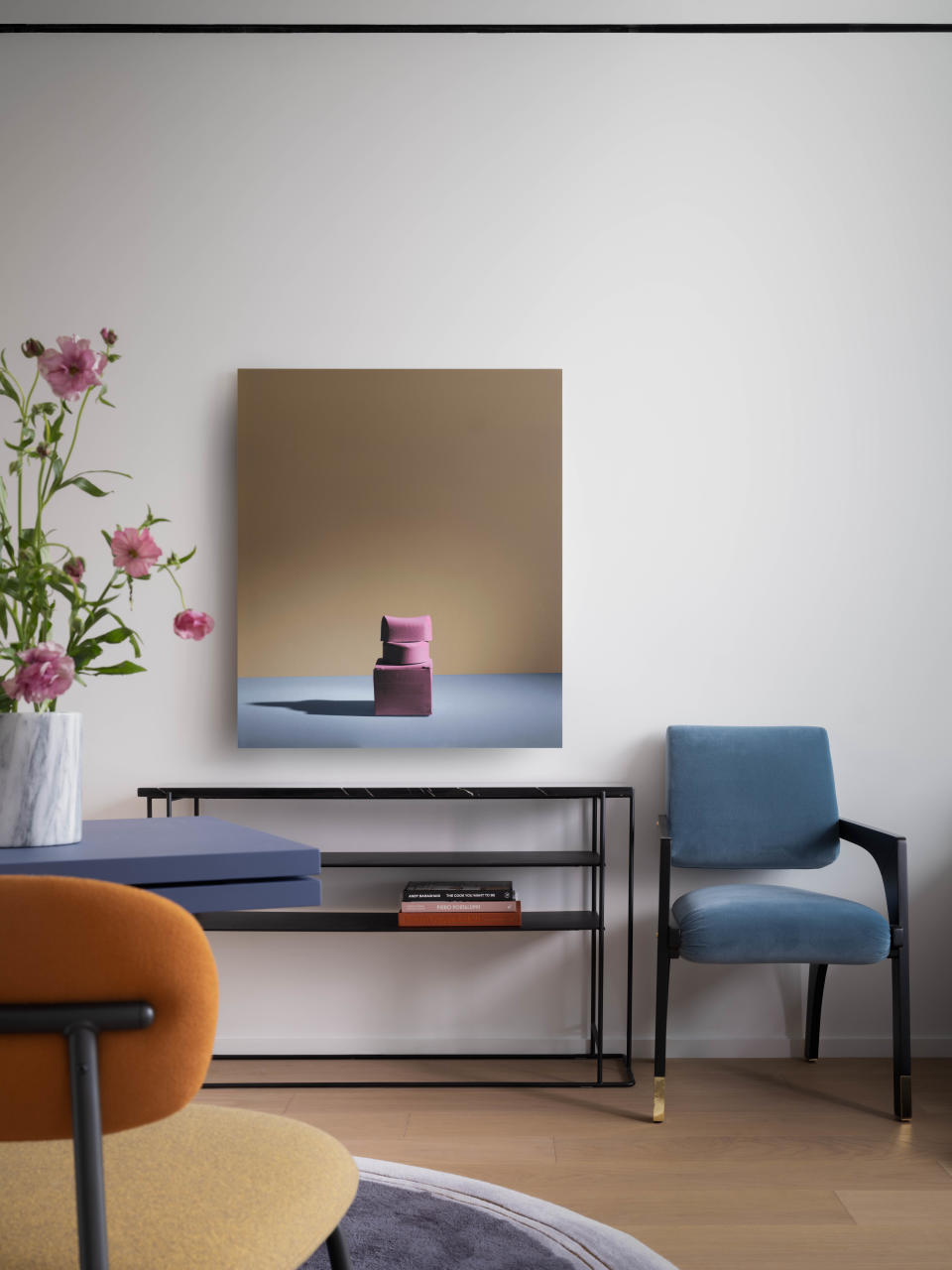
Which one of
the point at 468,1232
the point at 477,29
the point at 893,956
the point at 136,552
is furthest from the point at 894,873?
the point at 477,29

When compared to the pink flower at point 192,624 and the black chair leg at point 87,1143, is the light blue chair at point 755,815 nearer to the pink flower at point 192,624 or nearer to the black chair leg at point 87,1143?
the pink flower at point 192,624

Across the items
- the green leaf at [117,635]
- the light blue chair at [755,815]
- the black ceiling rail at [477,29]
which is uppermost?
the black ceiling rail at [477,29]

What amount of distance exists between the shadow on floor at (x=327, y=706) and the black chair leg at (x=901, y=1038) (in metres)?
1.59

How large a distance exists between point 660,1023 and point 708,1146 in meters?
0.30

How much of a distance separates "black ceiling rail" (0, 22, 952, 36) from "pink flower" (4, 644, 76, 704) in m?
2.65

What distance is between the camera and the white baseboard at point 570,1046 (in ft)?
9.94

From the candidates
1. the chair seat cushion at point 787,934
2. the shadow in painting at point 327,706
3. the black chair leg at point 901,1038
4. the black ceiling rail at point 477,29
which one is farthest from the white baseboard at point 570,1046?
the black ceiling rail at point 477,29

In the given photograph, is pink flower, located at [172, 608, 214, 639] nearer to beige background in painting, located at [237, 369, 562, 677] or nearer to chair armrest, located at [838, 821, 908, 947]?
beige background in painting, located at [237, 369, 562, 677]

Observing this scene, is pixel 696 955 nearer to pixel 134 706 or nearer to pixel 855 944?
pixel 855 944

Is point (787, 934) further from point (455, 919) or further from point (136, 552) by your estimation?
point (136, 552)

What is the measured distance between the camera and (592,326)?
3148 millimetres

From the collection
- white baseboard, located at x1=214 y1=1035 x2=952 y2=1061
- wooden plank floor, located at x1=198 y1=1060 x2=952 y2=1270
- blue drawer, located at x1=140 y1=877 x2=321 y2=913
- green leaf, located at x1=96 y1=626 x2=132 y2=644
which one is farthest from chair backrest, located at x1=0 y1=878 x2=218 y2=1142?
white baseboard, located at x1=214 y1=1035 x2=952 y2=1061

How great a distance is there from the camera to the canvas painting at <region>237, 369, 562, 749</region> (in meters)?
3.04

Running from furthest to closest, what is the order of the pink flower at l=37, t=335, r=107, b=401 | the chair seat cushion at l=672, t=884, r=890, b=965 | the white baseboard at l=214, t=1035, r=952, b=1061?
the white baseboard at l=214, t=1035, r=952, b=1061 < the chair seat cushion at l=672, t=884, r=890, b=965 < the pink flower at l=37, t=335, r=107, b=401
